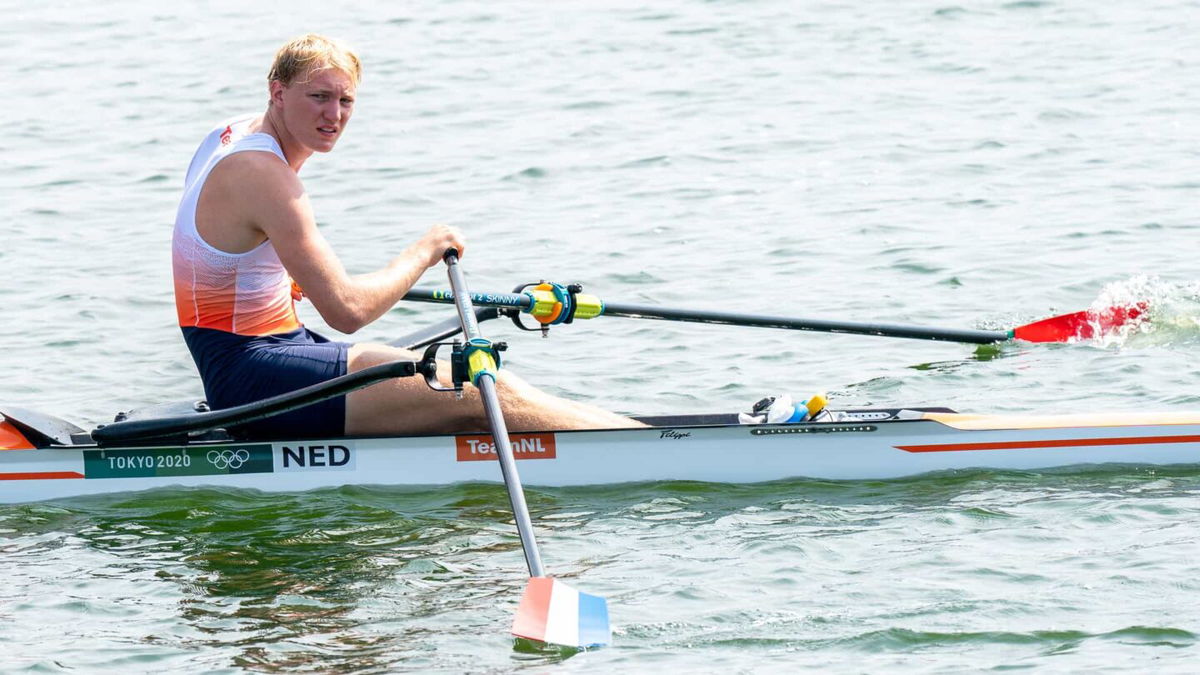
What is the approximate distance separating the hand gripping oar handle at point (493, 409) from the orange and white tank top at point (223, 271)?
0.70 meters

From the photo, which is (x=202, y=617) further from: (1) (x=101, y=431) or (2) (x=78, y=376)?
(2) (x=78, y=376)

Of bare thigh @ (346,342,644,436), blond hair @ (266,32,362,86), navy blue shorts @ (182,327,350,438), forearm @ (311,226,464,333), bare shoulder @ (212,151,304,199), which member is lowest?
bare thigh @ (346,342,644,436)

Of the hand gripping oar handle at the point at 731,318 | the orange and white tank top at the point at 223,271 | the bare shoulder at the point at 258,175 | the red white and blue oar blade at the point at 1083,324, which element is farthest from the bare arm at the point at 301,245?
the red white and blue oar blade at the point at 1083,324

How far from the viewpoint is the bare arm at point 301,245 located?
594 cm

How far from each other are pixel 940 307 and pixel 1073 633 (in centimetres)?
453

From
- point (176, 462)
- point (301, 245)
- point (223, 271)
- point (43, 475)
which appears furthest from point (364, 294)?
point (43, 475)

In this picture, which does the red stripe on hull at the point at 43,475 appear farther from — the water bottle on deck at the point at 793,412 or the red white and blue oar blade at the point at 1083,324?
the red white and blue oar blade at the point at 1083,324

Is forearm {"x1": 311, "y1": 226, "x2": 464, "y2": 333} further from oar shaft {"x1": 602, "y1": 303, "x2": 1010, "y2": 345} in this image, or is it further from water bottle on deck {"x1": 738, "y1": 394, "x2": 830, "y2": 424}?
water bottle on deck {"x1": 738, "y1": 394, "x2": 830, "y2": 424}

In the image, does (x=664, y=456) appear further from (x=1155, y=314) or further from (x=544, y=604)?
(x=1155, y=314)

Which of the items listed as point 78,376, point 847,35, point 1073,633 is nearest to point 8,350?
point 78,376

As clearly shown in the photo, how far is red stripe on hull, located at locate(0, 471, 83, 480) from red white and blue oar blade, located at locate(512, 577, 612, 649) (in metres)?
2.27

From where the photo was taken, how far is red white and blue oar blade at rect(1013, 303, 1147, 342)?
880cm

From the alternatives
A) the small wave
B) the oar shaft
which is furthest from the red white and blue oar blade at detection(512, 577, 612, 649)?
the small wave

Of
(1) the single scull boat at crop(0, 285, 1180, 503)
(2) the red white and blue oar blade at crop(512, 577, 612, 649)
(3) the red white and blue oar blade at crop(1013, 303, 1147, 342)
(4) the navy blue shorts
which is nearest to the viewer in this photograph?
(2) the red white and blue oar blade at crop(512, 577, 612, 649)
